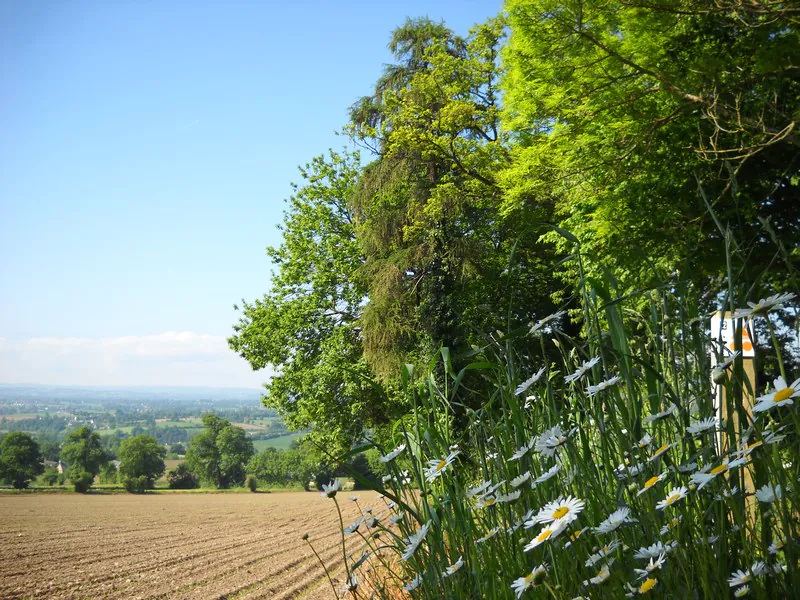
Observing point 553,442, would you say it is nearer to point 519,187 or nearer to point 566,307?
point 566,307

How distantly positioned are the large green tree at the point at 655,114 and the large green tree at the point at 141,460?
37.0m

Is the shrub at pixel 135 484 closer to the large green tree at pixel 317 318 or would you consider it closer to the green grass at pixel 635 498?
the large green tree at pixel 317 318

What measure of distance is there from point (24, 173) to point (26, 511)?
144 ft

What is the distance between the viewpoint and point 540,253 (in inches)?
631

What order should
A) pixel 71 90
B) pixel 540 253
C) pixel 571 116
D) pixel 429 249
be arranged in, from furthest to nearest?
pixel 71 90 → pixel 540 253 → pixel 429 249 → pixel 571 116

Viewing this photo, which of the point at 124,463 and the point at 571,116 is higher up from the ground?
the point at 571,116

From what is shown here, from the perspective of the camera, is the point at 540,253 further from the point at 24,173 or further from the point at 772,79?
the point at 24,173

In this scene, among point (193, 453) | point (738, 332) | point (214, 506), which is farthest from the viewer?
point (193, 453)

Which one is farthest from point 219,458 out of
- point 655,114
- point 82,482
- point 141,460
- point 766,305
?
point 766,305

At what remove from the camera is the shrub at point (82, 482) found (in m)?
33.0

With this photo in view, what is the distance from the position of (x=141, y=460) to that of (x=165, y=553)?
31.4 meters

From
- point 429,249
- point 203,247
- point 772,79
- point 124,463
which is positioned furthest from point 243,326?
point 203,247

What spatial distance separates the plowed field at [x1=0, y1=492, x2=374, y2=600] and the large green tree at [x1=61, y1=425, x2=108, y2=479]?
1915 cm

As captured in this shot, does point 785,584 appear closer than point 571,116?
Yes
